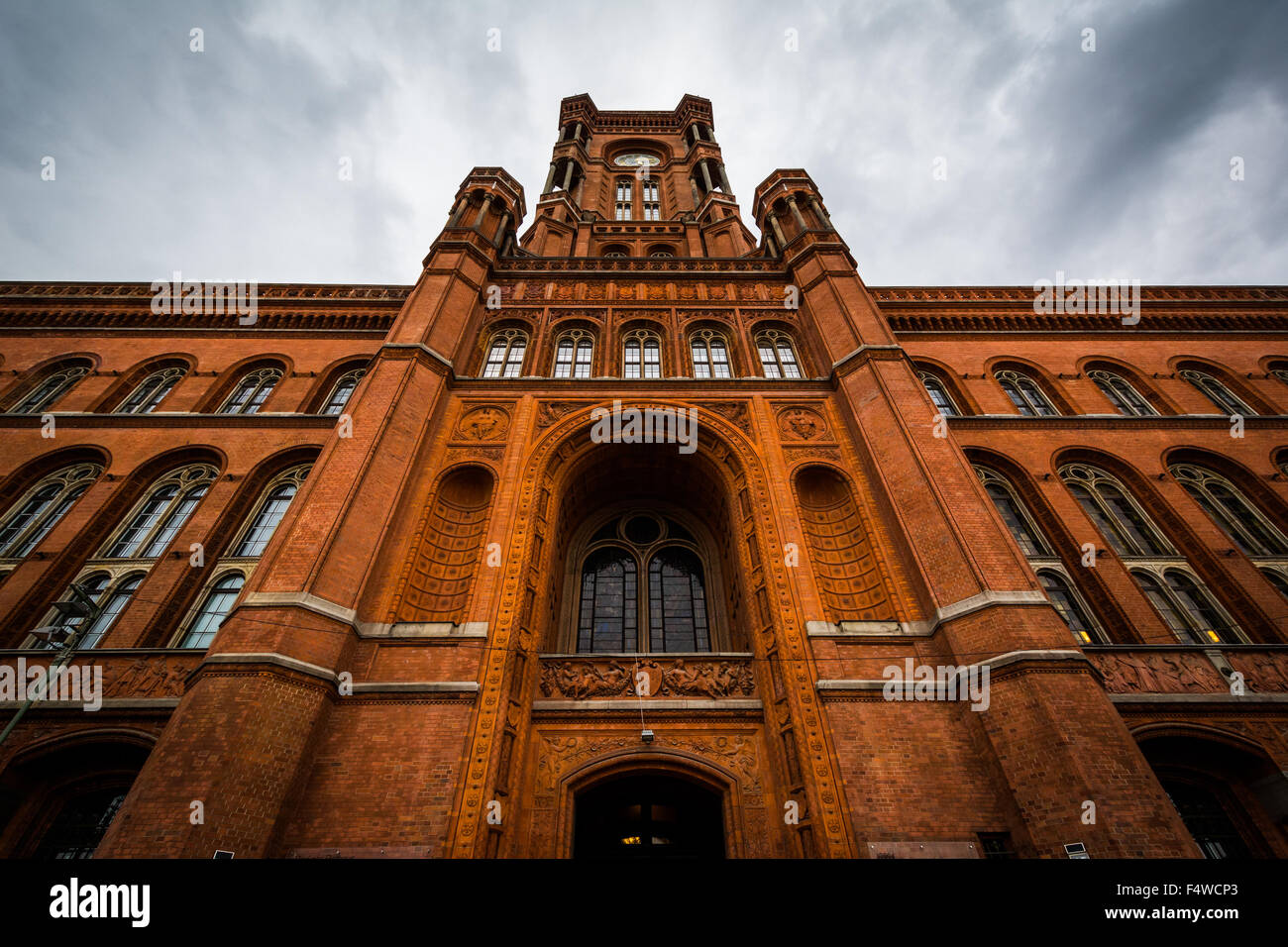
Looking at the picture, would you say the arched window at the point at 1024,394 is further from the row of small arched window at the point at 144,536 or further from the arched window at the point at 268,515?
the row of small arched window at the point at 144,536

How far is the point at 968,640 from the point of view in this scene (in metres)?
8.69

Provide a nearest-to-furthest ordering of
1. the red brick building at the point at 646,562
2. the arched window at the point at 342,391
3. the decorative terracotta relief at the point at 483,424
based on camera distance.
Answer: the red brick building at the point at 646,562 → the decorative terracotta relief at the point at 483,424 → the arched window at the point at 342,391

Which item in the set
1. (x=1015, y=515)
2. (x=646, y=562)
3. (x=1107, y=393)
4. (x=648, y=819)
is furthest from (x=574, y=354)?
(x=1107, y=393)

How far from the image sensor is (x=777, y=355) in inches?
626

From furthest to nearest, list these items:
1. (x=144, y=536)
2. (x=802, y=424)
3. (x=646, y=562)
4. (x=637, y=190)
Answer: (x=637, y=190)
(x=646, y=562)
(x=802, y=424)
(x=144, y=536)

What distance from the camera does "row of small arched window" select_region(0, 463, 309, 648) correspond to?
10.9 metres

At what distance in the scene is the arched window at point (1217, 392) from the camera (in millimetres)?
16266

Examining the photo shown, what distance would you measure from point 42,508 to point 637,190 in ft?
101

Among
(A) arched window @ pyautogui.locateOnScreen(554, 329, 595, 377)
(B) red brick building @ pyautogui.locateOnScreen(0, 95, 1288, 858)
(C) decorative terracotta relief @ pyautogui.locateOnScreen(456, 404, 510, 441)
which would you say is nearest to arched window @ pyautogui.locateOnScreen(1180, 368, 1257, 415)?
(B) red brick building @ pyautogui.locateOnScreen(0, 95, 1288, 858)

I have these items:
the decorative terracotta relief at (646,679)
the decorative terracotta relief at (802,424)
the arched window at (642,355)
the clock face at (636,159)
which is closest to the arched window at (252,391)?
the arched window at (642,355)

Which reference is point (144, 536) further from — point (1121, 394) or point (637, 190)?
point (637, 190)

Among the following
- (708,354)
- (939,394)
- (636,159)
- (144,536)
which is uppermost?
(636,159)

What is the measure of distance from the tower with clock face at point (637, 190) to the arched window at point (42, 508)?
1758 cm
